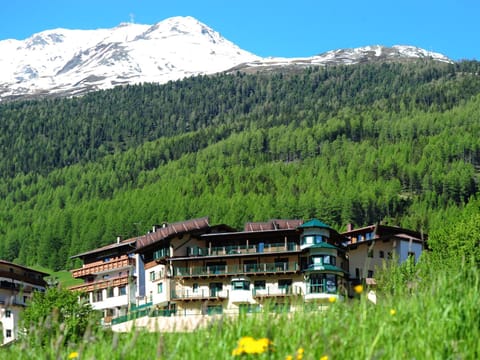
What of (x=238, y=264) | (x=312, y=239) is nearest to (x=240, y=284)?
(x=238, y=264)

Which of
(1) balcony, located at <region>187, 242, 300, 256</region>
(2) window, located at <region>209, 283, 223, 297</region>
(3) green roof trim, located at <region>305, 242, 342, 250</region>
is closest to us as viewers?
(3) green roof trim, located at <region>305, 242, 342, 250</region>

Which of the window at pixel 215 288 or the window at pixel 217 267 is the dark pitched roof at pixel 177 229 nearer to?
the window at pixel 217 267

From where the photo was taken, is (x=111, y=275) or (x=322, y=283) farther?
(x=111, y=275)

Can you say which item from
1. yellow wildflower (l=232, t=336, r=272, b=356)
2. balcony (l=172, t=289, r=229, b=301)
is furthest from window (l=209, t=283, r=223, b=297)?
yellow wildflower (l=232, t=336, r=272, b=356)

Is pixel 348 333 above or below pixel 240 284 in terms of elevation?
below

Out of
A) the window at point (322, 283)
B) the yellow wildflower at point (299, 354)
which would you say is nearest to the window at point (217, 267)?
the window at point (322, 283)

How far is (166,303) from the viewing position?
264 ft

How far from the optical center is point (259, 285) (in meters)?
78.8

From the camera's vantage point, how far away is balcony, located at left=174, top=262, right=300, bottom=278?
257ft

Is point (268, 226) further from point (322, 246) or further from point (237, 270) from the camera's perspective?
point (322, 246)

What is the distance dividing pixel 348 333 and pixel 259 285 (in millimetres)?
67422

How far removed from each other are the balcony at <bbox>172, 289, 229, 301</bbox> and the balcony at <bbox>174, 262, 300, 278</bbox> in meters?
1.46

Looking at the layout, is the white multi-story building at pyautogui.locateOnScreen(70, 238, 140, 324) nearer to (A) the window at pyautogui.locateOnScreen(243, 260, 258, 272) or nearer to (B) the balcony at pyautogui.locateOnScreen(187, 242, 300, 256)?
(B) the balcony at pyautogui.locateOnScreen(187, 242, 300, 256)

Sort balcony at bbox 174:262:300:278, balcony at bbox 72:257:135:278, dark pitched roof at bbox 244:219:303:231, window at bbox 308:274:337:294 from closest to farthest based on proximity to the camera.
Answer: window at bbox 308:274:337:294, balcony at bbox 174:262:300:278, dark pitched roof at bbox 244:219:303:231, balcony at bbox 72:257:135:278
